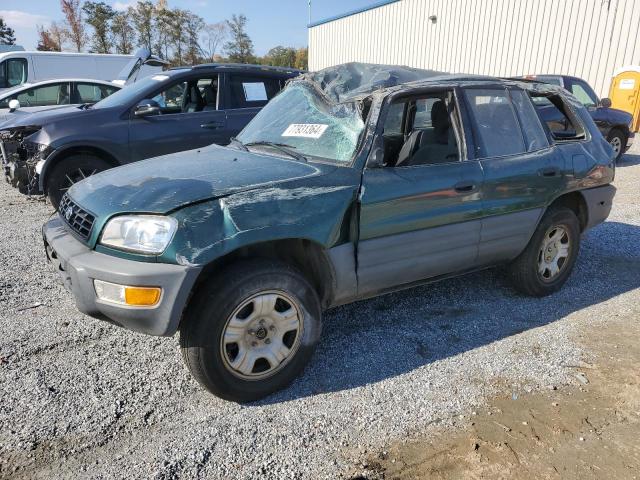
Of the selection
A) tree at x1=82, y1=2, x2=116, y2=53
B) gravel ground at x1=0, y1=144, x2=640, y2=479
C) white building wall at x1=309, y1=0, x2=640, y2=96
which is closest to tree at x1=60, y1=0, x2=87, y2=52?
tree at x1=82, y1=2, x2=116, y2=53

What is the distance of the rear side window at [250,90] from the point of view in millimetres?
6562

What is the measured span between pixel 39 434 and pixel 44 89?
914cm

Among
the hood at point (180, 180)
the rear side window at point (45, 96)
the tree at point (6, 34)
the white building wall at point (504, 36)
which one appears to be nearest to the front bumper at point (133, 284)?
the hood at point (180, 180)

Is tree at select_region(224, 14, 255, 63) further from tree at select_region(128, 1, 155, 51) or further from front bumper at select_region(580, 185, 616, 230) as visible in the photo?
front bumper at select_region(580, 185, 616, 230)

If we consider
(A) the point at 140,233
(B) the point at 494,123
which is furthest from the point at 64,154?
(B) the point at 494,123

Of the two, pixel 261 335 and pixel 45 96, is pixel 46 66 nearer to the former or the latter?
pixel 45 96

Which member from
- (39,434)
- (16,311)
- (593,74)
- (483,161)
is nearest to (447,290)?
(483,161)

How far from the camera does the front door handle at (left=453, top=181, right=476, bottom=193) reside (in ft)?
10.7

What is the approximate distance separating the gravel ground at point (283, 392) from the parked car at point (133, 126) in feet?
6.13

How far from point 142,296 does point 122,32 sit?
139ft

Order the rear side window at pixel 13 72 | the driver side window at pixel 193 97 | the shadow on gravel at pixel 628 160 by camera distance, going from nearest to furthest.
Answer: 1. the driver side window at pixel 193 97
2. the shadow on gravel at pixel 628 160
3. the rear side window at pixel 13 72

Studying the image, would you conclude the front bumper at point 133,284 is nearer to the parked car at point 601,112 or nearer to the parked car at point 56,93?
the parked car at point 56,93

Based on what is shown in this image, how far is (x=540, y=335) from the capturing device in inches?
138

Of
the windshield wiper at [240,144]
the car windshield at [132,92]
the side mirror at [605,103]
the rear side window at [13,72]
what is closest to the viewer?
the windshield wiper at [240,144]
